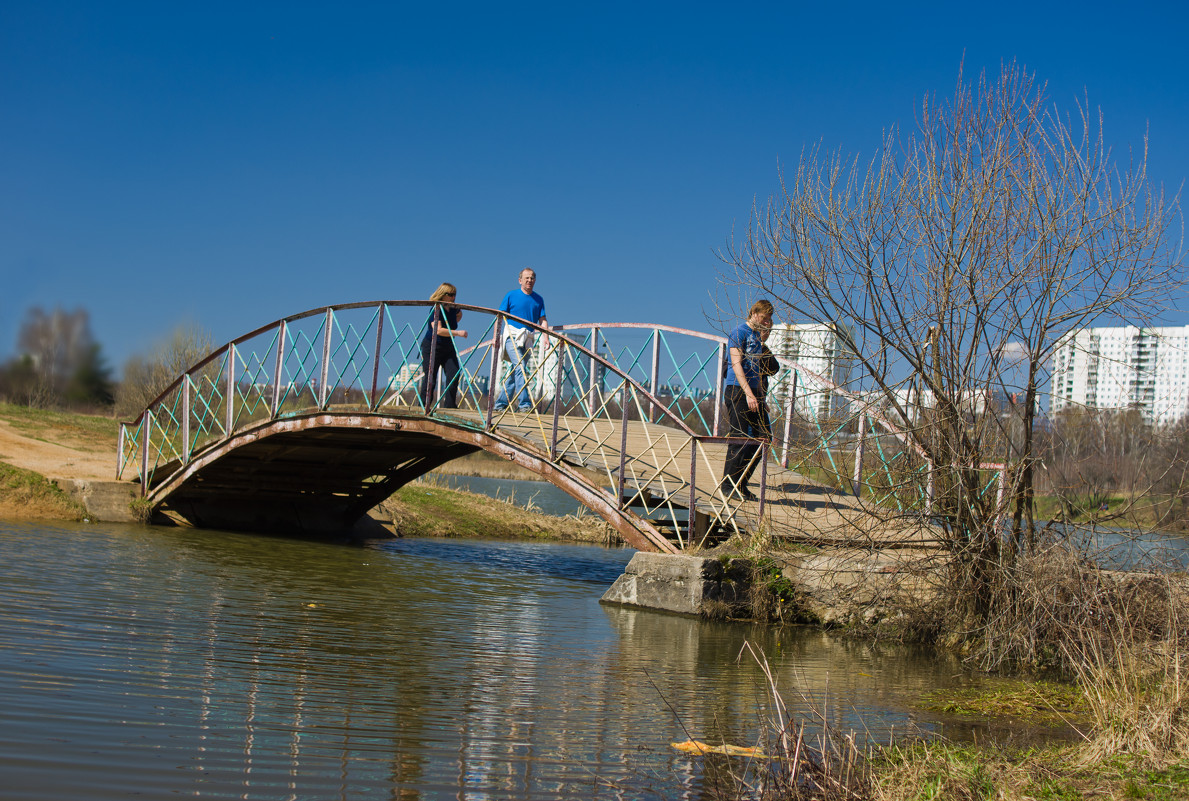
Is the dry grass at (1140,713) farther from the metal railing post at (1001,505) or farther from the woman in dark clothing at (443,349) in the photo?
the woman in dark clothing at (443,349)

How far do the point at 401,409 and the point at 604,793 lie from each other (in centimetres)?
916

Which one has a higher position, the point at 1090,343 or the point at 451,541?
the point at 1090,343

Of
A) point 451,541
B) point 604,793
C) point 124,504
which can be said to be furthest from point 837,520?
point 124,504

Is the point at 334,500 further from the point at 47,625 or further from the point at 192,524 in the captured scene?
the point at 47,625

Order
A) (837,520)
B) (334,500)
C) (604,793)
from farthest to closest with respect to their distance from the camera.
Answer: (334,500) → (837,520) → (604,793)

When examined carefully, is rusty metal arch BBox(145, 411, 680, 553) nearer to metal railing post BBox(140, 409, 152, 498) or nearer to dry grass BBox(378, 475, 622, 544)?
metal railing post BBox(140, 409, 152, 498)

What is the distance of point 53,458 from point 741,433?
46.9 ft

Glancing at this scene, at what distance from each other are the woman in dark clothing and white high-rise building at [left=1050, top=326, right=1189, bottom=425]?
6703mm

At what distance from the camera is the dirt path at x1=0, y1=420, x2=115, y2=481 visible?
16.5 meters

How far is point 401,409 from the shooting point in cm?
1257

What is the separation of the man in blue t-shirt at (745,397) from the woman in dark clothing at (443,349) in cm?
382

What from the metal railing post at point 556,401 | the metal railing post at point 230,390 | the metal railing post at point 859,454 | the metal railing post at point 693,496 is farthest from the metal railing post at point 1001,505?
the metal railing post at point 230,390

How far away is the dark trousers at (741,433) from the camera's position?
927cm

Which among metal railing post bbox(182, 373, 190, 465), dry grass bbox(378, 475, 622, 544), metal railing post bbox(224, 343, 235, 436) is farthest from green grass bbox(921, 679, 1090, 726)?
dry grass bbox(378, 475, 622, 544)
